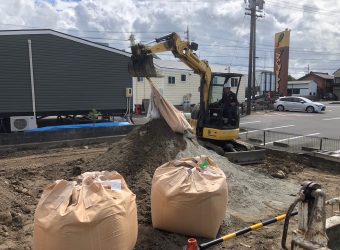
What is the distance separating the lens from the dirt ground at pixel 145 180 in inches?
201

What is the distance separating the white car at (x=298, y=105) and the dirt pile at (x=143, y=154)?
25893mm

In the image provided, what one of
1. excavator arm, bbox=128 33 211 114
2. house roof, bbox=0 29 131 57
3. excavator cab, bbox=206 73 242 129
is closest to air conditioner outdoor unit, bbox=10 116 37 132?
house roof, bbox=0 29 131 57

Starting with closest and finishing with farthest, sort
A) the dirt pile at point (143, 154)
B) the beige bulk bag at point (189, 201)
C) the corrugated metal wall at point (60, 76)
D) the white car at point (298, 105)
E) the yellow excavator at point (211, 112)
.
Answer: the beige bulk bag at point (189, 201), the dirt pile at point (143, 154), the yellow excavator at point (211, 112), the corrugated metal wall at point (60, 76), the white car at point (298, 105)

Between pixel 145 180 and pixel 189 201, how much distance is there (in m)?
2.24

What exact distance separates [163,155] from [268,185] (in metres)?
2.46

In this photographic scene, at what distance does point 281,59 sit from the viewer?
134 feet

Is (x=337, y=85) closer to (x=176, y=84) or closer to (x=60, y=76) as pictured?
(x=176, y=84)

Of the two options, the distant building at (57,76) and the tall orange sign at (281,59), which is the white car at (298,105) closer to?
the tall orange sign at (281,59)

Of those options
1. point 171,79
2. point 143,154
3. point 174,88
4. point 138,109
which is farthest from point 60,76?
point 174,88

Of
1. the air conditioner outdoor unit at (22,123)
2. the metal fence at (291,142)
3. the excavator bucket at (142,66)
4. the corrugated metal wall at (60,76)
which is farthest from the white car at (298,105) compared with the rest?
the excavator bucket at (142,66)

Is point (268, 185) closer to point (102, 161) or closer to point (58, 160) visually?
point (102, 161)

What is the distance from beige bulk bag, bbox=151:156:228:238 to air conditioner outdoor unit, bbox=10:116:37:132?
40.8 feet

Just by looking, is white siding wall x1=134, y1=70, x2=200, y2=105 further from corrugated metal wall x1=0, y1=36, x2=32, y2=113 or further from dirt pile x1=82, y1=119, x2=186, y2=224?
dirt pile x1=82, y1=119, x2=186, y2=224

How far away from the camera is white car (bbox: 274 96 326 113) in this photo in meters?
31.4
